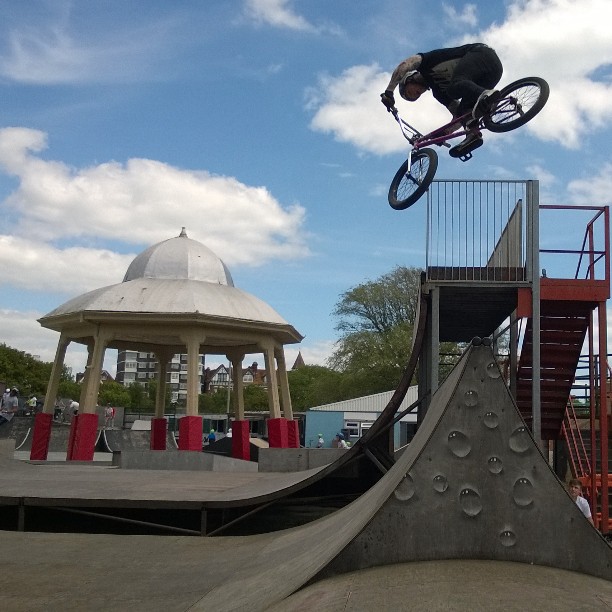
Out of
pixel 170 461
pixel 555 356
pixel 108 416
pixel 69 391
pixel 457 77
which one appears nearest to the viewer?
pixel 457 77

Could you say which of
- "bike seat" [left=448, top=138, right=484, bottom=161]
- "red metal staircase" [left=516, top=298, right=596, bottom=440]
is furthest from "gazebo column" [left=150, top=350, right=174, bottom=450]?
"bike seat" [left=448, top=138, right=484, bottom=161]

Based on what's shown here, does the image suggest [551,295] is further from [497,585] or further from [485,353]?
[497,585]

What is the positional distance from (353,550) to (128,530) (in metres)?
5.73

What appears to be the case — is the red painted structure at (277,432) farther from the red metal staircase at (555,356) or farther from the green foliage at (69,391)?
the green foliage at (69,391)

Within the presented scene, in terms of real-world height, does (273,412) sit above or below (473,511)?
above

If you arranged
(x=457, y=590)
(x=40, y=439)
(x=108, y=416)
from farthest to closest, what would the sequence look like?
1. (x=108, y=416)
2. (x=40, y=439)
3. (x=457, y=590)

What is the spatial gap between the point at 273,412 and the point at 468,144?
13677 mm

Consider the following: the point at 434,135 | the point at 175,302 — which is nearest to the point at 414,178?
the point at 434,135

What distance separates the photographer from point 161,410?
25.4 meters

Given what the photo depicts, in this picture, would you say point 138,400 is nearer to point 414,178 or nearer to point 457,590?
point 414,178

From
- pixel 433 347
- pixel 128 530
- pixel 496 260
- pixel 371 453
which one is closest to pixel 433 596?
pixel 128 530

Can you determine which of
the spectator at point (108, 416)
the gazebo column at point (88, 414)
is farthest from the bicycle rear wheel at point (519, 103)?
the spectator at point (108, 416)

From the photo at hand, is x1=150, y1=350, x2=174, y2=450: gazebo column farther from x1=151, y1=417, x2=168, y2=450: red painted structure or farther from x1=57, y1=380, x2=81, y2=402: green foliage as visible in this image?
x1=57, y1=380, x2=81, y2=402: green foliage

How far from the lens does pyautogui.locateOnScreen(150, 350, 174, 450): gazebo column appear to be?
78.1ft
